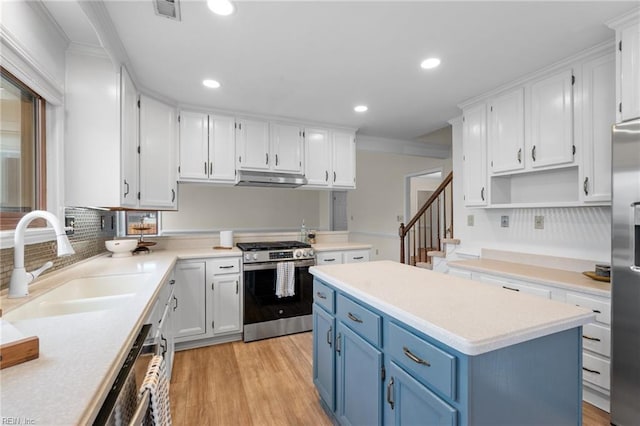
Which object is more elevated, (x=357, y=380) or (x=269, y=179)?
(x=269, y=179)

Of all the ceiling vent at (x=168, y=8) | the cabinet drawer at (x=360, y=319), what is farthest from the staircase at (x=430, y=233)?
the ceiling vent at (x=168, y=8)

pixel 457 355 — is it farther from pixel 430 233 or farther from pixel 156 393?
pixel 430 233

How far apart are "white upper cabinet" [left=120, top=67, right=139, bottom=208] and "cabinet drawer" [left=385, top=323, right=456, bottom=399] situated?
2.11 m

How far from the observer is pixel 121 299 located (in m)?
1.46

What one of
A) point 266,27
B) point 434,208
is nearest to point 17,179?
point 266,27

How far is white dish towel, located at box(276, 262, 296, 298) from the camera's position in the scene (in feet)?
10.1

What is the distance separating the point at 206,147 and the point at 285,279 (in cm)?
170

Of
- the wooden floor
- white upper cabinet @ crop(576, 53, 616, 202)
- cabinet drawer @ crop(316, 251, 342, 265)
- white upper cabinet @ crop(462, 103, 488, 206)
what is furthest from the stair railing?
the wooden floor

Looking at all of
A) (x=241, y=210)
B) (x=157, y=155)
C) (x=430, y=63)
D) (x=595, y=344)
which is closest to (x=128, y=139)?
(x=157, y=155)

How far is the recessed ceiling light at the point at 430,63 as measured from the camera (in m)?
2.24

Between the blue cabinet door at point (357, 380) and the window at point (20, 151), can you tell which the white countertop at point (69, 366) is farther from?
→ the blue cabinet door at point (357, 380)

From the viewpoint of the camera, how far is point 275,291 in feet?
10.1

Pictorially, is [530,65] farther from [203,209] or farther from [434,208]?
[203,209]

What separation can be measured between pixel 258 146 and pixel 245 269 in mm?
1448
